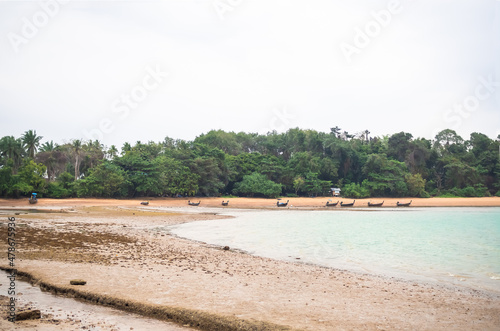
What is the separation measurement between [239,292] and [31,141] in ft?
215

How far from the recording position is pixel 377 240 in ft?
56.5

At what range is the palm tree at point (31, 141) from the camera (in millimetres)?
59737

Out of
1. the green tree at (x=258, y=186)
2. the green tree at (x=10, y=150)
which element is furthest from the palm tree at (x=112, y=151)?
the green tree at (x=258, y=186)

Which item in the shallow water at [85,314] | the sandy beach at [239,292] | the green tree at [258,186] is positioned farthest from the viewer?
the green tree at [258,186]

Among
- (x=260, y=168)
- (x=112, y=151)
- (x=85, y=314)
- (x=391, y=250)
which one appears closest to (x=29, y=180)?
(x=112, y=151)

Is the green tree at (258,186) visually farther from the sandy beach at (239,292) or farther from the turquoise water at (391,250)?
the sandy beach at (239,292)

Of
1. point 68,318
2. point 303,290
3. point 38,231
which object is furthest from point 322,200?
point 68,318

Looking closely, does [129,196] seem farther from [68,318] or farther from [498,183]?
[498,183]

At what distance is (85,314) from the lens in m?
5.30

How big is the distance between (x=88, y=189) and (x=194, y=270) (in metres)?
40.5

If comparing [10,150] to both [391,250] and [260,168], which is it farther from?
[391,250]

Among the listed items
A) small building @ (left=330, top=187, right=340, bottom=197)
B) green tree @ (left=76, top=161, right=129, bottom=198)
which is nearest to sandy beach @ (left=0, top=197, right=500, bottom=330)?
green tree @ (left=76, top=161, right=129, bottom=198)

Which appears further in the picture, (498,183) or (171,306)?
(498,183)

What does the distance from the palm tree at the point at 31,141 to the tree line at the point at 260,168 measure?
Answer: 155 millimetres
